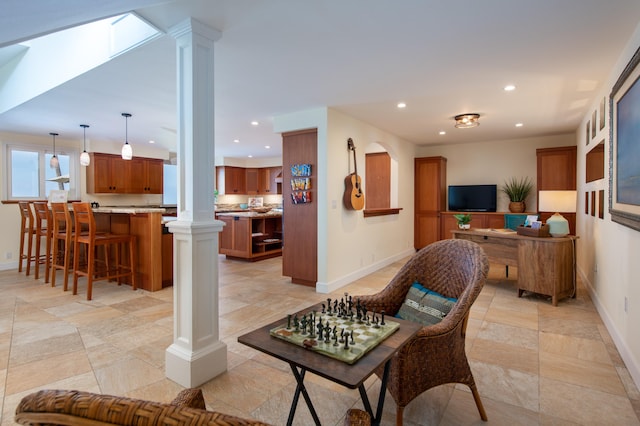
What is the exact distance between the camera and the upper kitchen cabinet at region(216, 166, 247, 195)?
9.24 m

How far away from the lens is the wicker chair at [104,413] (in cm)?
50

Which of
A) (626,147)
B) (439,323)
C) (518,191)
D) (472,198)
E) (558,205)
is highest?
(626,147)

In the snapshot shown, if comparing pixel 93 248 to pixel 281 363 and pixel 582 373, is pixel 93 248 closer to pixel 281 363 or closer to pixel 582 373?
pixel 281 363

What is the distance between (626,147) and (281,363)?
2.88 m

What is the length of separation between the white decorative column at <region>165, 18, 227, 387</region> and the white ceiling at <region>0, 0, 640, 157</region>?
0.24 m

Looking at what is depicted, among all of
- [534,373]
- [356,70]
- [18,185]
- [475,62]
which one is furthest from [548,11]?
[18,185]

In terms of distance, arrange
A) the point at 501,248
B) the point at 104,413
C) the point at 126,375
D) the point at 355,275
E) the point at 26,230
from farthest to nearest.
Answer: the point at 26,230 → the point at 355,275 → the point at 501,248 → the point at 126,375 → the point at 104,413

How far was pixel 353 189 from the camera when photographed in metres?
4.63

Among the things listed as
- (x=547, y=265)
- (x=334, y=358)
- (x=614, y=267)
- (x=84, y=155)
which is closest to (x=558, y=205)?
(x=547, y=265)

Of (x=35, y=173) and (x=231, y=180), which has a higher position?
(x=231, y=180)

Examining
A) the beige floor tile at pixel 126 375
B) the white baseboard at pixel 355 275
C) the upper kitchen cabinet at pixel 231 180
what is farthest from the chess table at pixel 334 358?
the upper kitchen cabinet at pixel 231 180

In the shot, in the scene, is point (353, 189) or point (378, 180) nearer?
point (353, 189)

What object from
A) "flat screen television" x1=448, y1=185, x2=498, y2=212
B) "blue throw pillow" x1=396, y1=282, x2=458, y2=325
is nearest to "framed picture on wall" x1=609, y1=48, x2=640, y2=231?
"blue throw pillow" x1=396, y1=282, x2=458, y2=325

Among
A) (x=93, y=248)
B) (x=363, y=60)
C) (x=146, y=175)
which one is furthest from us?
(x=146, y=175)
